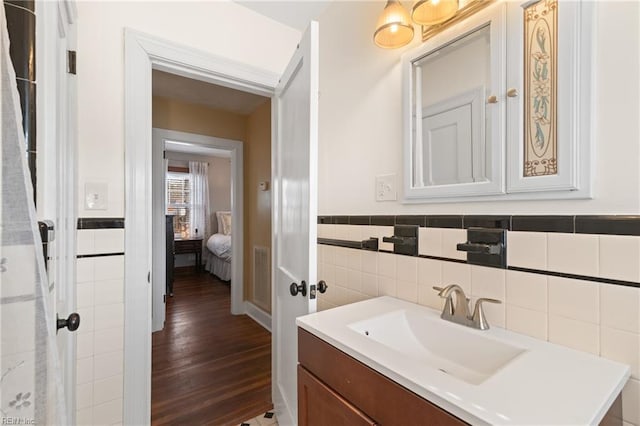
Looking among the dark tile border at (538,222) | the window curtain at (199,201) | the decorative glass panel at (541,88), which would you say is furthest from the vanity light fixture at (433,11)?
the window curtain at (199,201)

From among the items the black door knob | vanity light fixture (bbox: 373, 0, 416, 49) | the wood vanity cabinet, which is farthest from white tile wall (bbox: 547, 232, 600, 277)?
the black door knob

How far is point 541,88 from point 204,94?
297 cm

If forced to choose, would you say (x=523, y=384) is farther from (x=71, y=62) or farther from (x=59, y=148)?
(x=71, y=62)

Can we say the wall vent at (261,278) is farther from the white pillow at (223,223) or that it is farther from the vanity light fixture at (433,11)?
the white pillow at (223,223)

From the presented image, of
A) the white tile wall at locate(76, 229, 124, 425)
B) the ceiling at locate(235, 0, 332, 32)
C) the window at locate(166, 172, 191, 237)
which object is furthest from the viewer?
the window at locate(166, 172, 191, 237)

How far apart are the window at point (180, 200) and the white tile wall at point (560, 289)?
18.8 ft

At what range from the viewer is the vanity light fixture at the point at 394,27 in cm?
116

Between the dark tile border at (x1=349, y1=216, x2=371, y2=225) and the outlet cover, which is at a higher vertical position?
the outlet cover

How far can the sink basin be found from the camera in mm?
853

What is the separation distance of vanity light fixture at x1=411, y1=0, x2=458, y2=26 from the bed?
434 centimetres

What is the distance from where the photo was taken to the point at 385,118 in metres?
1.39

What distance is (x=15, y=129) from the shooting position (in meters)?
0.45

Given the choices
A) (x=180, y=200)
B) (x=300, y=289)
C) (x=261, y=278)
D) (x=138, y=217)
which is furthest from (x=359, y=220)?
(x=180, y=200)

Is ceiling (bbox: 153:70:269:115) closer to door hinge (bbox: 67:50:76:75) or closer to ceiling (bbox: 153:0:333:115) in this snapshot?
ceiling (bbox: 153:0:333:115)
